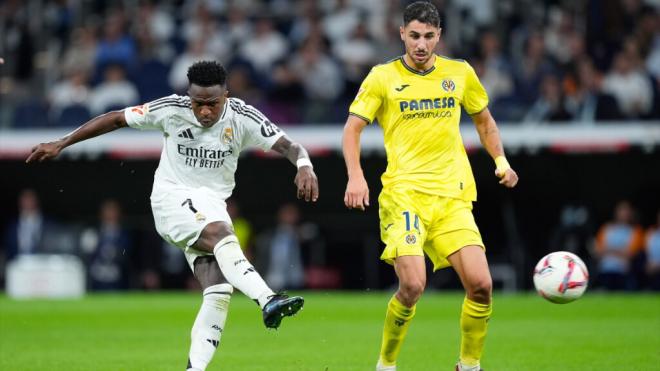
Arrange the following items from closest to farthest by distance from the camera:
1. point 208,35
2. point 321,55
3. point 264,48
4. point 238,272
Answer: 1. point 238,272
2. point 321,55
3. point 264,48
4. point 208,35

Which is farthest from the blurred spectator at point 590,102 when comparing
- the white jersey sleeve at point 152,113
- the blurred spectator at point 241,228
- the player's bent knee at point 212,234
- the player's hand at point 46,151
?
the player's hand at point 46,151

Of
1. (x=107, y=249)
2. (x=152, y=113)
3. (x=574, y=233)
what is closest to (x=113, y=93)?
(x=107, y=249)

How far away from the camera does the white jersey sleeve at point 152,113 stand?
9172mm

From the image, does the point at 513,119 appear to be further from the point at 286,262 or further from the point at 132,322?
the point at 132,322

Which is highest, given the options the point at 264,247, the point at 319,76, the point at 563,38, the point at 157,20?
the point at 157,20

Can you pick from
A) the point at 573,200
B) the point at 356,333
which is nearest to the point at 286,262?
the point at 573,200

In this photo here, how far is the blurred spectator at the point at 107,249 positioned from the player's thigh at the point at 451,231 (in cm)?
1357

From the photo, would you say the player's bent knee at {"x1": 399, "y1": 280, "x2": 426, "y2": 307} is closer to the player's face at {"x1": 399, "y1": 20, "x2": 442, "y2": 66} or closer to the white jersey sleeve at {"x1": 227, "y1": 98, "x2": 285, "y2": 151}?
the white jersey sleeve at {"x1": 227, "y1": 98, "x2": 285, "y2": 151}

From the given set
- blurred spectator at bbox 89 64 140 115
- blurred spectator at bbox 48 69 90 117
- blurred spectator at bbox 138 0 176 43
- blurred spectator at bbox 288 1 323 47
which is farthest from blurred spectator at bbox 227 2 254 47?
blurred spectator at bbox 48 69 90 117

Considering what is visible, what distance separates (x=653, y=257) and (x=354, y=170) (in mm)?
13227

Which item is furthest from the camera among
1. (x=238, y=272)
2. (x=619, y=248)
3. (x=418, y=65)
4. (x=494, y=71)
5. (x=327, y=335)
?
(x=494, y=71)

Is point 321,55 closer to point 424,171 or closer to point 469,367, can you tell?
point 424,171

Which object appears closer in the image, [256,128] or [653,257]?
[256,128]

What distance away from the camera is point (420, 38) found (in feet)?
29.8
